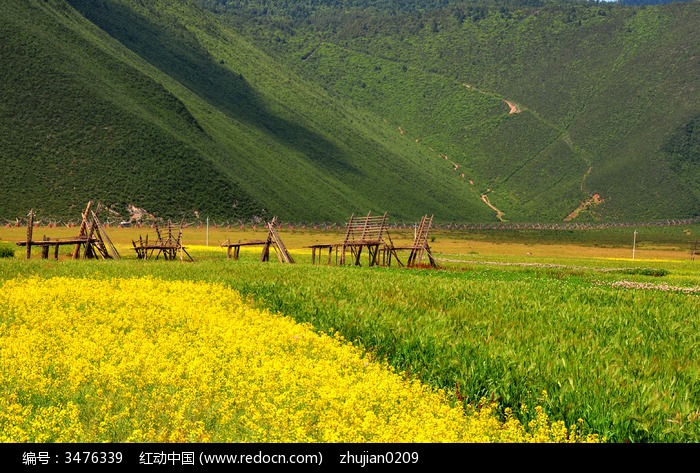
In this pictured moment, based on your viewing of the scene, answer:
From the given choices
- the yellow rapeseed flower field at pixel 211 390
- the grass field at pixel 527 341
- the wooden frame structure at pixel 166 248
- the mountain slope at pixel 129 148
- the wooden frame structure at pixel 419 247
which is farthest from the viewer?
the mountain slope at pixel 129 148

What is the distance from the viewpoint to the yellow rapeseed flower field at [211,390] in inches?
339

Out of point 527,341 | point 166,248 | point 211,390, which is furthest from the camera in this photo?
point 166,248

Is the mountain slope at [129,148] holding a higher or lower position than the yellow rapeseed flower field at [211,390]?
higher

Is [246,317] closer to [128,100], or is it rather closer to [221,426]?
[221,426]

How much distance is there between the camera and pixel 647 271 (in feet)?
146

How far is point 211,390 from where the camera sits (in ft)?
33.8

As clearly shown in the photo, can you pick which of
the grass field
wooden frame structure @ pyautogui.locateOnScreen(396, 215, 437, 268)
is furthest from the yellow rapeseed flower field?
wooden frame structure @ pyautogui.locateOnScreen(396, 215, 437, 268)

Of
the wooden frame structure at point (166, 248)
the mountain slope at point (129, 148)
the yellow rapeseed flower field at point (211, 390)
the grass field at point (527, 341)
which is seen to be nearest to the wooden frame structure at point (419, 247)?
the wooden frame structure at point (166, 248)

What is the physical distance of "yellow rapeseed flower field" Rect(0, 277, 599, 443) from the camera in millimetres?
8602

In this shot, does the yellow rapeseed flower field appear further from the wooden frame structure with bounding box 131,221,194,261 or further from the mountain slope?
the mountain slope

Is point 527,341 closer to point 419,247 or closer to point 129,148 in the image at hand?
point 419,247

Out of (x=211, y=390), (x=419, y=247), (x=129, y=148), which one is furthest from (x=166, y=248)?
(x=129, y=148)

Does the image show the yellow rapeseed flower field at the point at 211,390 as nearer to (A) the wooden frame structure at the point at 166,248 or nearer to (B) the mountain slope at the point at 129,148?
(A) the wooden frame structure at the point at 166,248

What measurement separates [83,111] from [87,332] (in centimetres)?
12231
